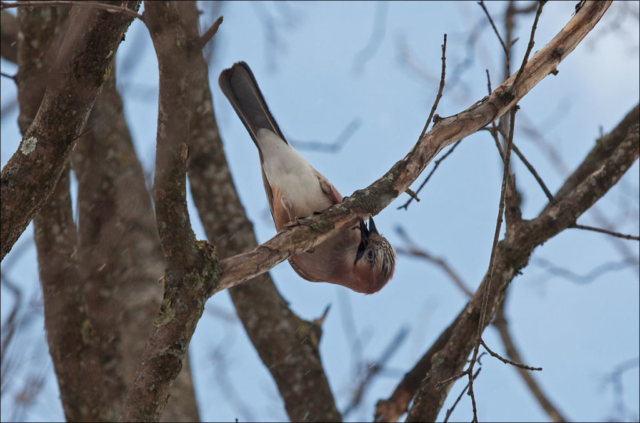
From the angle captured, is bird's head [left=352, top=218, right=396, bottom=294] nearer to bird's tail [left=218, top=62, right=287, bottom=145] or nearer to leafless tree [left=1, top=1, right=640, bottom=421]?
leafless tree [left=1, top=1, right=640, bottom=421]

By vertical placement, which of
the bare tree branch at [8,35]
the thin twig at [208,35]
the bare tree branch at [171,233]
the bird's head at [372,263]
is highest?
the bare tree branch at [8,35]

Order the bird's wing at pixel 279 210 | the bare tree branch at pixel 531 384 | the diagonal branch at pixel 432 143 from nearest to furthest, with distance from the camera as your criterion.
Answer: the diagonal branch at pixel 432 143, the bird's wing at pixel 279 210, the bare tree branch at pixel 531 384

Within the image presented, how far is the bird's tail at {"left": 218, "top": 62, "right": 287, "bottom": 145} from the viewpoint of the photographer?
4.11 meters

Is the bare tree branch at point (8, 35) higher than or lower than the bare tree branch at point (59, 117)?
higher

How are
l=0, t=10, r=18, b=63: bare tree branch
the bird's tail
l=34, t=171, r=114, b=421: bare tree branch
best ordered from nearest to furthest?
l=34, t=171, r=114, b=421: bare tree branch
the bird's tail
l=0, t=10, r=18, b=63: bare tree branch

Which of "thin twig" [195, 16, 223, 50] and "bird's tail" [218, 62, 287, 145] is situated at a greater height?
"bird's tail" [218, 62, 287, 145]

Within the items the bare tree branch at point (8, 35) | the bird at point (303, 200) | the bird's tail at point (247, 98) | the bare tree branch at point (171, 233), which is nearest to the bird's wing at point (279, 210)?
the bird at point (303, 200)

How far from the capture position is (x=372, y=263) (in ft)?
13.1

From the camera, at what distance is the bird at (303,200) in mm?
4039

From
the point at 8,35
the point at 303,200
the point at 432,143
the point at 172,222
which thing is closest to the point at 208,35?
the point at 172,222

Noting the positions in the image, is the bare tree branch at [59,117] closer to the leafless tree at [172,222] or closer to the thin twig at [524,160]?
the leafless tree at [172,222]

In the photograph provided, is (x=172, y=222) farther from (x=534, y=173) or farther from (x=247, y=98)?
(x=534, y=173)

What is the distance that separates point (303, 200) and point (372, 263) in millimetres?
675

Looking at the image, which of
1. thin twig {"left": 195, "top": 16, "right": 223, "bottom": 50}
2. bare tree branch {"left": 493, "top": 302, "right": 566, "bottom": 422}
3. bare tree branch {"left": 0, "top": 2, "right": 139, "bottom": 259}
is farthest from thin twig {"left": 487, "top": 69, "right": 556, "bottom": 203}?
bare tree branch {"left": 0, "top": 2, "right": 139, "bottom": 259}
